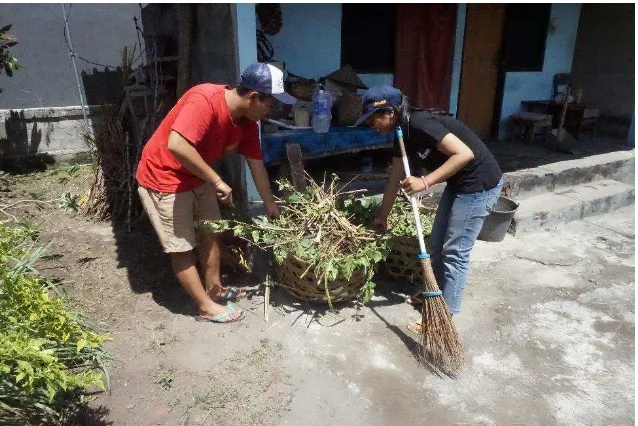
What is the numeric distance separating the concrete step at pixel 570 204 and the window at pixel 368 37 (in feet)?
9.65

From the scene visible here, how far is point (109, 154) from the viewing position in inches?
202

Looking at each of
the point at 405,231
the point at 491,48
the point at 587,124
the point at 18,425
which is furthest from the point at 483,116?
the point at 18,425

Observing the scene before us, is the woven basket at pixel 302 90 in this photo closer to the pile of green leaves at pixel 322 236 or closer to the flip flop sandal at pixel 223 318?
the pile of green leaves at pixel 322 236

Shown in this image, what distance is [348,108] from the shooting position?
5.20 metres

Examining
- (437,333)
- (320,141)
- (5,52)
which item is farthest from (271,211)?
(5,52)

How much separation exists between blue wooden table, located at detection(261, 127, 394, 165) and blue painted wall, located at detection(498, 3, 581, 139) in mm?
3624

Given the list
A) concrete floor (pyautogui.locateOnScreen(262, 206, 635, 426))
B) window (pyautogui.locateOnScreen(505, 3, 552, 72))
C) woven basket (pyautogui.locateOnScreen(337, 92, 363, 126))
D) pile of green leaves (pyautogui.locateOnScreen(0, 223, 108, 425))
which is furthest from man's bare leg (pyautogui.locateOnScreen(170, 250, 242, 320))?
window (pyautogui.locateOnScreen(505, 3, 552, 72))

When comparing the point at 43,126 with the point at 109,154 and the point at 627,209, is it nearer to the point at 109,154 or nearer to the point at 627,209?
the point at 109,154

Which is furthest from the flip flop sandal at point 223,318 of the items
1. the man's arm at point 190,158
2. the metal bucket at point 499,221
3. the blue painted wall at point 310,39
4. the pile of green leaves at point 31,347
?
the blue painted wall at point 310,39

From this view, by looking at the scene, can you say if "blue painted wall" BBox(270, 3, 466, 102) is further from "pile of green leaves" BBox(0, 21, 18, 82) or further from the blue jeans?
the blue jeans

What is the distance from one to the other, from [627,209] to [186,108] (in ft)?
19.8

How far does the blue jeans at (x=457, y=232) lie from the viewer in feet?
9.74

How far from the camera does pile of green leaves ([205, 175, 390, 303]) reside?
3.15 m

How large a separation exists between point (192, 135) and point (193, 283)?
1.12 metres
